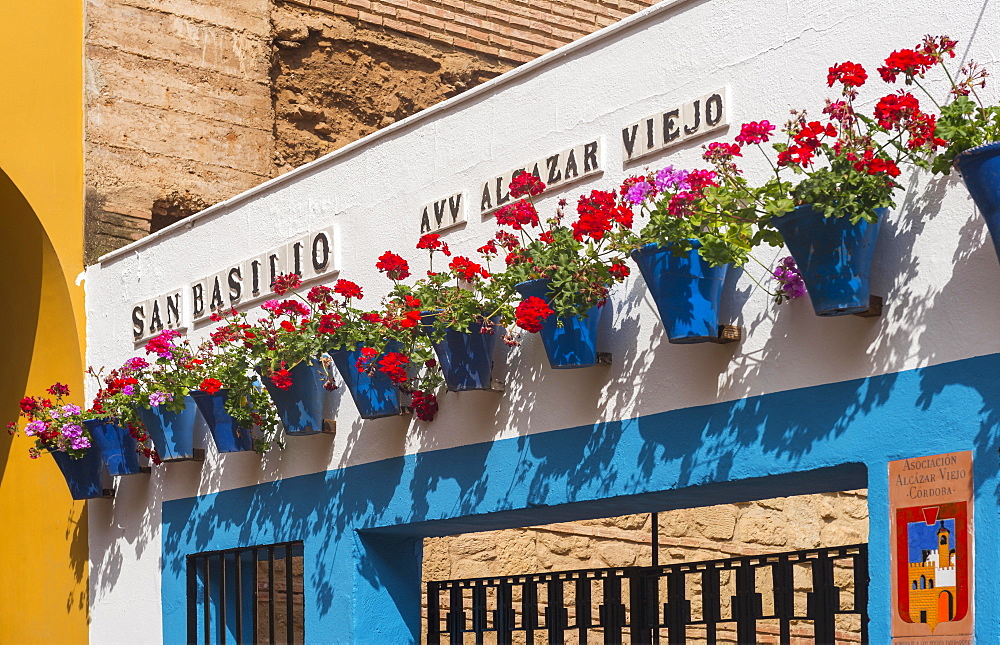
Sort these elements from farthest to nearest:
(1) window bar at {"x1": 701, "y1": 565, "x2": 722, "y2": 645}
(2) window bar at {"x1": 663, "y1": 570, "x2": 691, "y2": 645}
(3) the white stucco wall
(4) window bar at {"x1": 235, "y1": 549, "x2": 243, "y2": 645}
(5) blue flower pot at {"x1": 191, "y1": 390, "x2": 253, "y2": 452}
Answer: (4) window bar at {"x1": 235, "y1": 549, "x2": 243, "y2": 645} < (5) blue flower pot at {"x1": 191, "y1": 390, "x2": 253, "y2": 452} < (2) window bar at {"x1": 663, "y1": 570, "x2": 691, "y2": 645} < (1) window bar at {"x1": 701, "y1": 565, "x2": 722, "y2": 645} < (3) the white stucco wall

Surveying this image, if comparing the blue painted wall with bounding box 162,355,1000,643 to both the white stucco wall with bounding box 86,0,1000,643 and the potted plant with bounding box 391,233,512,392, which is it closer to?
the white stucco wall with bounding box 86,0,1000,643

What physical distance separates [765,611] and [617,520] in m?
1.12

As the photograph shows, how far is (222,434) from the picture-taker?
22.7 ft

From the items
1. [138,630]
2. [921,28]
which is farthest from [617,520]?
[921,28]

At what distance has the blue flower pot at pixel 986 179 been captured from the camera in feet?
13.0

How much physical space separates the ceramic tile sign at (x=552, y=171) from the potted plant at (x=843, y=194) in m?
1.18

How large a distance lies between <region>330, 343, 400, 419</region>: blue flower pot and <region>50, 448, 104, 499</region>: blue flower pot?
231 centimetres

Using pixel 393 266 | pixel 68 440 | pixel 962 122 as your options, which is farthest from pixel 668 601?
pixel 68 440

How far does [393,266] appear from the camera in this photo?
5859 millimetres

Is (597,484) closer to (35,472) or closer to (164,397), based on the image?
(164,397)

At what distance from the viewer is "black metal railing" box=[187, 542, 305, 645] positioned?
6.78 metres

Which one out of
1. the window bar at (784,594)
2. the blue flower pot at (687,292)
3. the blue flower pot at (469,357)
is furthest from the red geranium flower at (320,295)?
the window bar at (784,594)

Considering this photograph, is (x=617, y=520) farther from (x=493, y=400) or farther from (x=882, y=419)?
(x=882, y=419)

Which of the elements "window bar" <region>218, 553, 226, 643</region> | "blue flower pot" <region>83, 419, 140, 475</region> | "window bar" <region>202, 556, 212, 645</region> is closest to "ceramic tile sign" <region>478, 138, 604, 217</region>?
"window bar" <region>218, 553, 226, 643</region>
